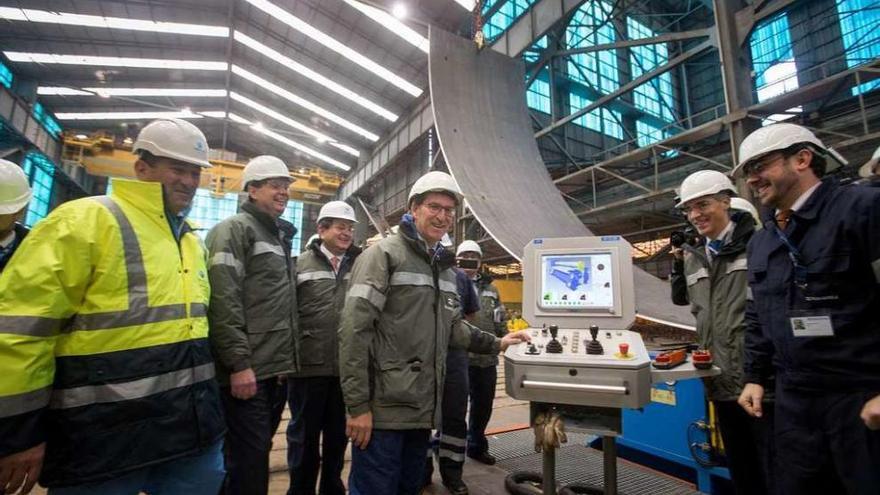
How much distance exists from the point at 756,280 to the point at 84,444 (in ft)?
7.17

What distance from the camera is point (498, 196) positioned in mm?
4879

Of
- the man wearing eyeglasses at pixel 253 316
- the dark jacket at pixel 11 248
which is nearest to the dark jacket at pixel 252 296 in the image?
the man wearing eyeglasses at pixel 253 316

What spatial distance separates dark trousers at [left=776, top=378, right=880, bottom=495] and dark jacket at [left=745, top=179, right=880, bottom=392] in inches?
1.8

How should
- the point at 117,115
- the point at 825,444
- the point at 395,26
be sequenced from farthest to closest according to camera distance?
the point at 117,115
the point at 395,26
the point at 825,444

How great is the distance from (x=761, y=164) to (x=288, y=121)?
592 inches

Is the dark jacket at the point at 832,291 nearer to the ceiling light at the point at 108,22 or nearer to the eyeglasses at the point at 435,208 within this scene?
the eyeglasses at the point at 435,208

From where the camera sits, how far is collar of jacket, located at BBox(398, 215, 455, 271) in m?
1.68

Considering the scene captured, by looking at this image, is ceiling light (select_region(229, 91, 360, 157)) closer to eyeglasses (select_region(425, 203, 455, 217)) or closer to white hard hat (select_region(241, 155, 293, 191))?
white hard hat (select_region(241, 155, 293, 191))

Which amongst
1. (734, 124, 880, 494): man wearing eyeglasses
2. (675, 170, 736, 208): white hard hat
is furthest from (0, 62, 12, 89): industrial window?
(734, 124, 880, 494): man wearing eyeglasses

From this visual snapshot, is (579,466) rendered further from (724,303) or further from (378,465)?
(378,465)

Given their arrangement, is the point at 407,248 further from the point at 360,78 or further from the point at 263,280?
the point at 360,78

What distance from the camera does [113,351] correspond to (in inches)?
41.3

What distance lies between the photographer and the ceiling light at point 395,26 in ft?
28.2

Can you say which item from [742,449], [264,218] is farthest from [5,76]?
[742,449]
